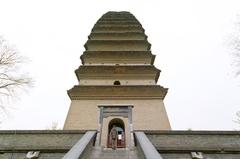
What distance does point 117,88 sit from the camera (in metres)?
→ 14.7

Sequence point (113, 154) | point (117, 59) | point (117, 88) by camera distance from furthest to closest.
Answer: point (117, 59) → point (117, 88) → point (113, 154)

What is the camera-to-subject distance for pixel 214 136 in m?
8.69

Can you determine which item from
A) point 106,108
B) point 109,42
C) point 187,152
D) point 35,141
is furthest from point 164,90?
point 35,141

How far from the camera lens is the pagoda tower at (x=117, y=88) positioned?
12289 millimetres

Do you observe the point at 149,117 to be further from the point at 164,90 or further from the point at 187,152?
the point at 187,152

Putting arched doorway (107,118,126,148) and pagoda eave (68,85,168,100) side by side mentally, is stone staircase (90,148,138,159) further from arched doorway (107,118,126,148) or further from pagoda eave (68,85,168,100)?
pagoda eave (68,85,168,100)

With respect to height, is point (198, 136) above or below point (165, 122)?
below

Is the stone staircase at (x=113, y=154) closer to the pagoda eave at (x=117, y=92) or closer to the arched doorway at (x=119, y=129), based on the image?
the arched doorway at (x=119, y=129)

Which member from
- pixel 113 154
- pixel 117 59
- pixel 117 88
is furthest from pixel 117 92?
pixel 113 154

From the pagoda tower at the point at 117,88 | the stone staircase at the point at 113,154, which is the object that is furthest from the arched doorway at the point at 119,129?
the stone staircase at the point at 113,154

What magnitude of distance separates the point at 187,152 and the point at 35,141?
4855 millimetres

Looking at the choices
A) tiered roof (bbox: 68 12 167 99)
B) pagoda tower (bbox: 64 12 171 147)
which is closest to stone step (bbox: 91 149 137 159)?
pagoda tower (bbox: 64 12 171 147)

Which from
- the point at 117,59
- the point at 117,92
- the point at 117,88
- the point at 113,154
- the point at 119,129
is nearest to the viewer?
the point at 113,154

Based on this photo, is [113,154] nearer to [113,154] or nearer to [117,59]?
[113,154]
